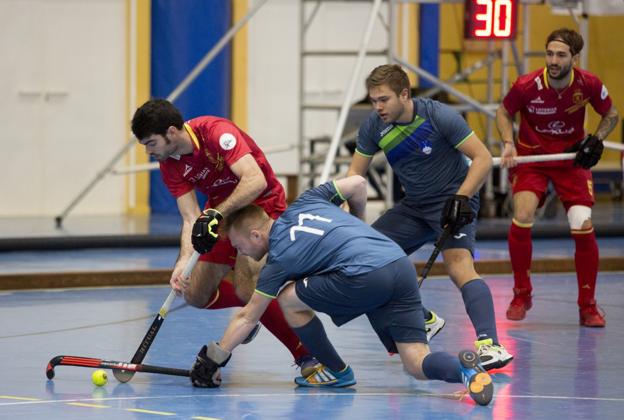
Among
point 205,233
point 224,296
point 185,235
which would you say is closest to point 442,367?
point 205,233

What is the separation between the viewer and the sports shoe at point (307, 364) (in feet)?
18.7

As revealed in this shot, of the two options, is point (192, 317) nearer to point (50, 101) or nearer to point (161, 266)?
point (161, 266)

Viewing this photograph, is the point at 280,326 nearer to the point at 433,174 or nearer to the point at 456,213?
the point at 456,213

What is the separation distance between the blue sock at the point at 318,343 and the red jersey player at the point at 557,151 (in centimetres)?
209

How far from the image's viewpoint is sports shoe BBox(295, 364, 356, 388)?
18.5 feet

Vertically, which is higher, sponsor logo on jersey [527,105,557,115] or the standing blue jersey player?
sponsor logo on jersey [527,105,557,115]

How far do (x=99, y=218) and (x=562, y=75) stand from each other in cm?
677

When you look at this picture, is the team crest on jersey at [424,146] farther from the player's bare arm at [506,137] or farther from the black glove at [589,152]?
the black glove at [589,152]

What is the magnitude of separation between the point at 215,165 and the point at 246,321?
865 mm

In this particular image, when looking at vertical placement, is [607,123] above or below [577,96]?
below

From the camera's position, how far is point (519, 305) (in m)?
7.49

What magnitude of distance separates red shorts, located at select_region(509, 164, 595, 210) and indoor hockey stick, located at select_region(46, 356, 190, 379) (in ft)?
8.22

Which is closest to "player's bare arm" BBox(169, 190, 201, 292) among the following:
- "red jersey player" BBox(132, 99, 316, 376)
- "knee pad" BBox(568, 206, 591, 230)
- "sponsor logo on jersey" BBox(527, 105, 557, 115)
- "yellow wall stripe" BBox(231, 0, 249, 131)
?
"red jersey player" BBox(132, 99, 316, 376)

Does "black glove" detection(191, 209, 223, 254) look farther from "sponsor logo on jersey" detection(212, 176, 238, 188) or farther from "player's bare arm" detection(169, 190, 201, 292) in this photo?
"sponsor logo on jersey" detection(212, 176, 238, 188)
